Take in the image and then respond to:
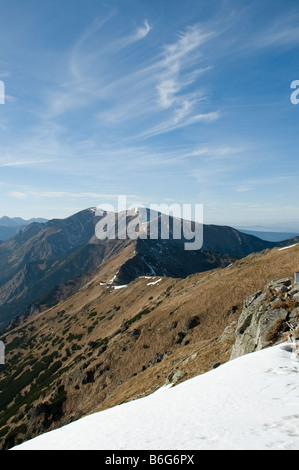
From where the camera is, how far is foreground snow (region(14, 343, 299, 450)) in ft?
30.6

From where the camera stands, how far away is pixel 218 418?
10.9 meters

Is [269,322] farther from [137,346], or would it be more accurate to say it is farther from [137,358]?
[137,346]

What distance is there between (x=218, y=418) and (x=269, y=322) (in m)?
10.6

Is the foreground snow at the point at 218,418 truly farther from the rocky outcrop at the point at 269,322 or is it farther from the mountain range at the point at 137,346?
the mountain range at the point at 137,346

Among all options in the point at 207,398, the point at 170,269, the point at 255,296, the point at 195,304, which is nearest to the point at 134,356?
the point at 195,304

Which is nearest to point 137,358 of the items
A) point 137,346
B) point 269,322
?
point 137,346

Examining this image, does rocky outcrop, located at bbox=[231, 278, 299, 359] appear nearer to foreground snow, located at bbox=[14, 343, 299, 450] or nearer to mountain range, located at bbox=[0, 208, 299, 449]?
mountain range, located at bbox=[0, 208, 299, 449]

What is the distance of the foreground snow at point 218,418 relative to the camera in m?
9.34

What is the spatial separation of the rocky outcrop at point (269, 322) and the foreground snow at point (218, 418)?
2108 millimetres

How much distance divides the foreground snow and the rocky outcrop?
2.11 m
